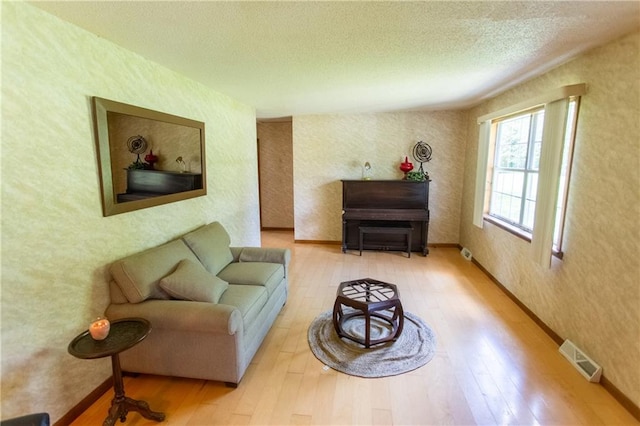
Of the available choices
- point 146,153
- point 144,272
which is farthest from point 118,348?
point 146,153

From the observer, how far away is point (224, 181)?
3.89 metres

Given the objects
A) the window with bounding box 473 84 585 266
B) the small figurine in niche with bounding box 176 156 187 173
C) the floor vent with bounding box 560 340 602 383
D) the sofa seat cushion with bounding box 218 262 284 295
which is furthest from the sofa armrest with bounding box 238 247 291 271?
the floor vent with bounding box 560 340 602 383

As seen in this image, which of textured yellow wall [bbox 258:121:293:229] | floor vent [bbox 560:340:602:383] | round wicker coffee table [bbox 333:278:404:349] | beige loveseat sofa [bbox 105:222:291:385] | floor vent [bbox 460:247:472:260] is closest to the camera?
beige loveseat sofa [bbox 105:222:291:385]

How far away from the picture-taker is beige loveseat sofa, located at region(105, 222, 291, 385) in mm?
2029

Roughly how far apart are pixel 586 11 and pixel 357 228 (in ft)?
12.8

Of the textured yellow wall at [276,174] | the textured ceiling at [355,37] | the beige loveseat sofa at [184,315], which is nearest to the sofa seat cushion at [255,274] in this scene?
the beige loveseat sofa at [184,315]

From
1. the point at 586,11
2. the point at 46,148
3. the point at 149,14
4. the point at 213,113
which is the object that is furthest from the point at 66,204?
the point at 586,11

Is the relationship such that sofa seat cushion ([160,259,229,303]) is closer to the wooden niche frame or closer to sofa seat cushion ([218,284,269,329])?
sofa seat cushion ([218,284,269,329])

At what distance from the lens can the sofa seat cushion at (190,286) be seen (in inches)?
86.3

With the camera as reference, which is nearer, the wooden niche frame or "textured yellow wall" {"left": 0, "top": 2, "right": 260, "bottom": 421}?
"textured yellow wall" {"left": 0, "top": 2, "right": 260, "bottom": 421}

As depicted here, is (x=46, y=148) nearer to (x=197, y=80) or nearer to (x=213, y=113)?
(x=197, y=80)

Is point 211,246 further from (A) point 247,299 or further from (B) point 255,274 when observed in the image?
(A) point 247,299

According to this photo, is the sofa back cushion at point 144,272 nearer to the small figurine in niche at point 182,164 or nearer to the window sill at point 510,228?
the small figurine in niche at point 182,164

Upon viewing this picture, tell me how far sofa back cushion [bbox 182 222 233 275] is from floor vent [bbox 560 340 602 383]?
294 cm
